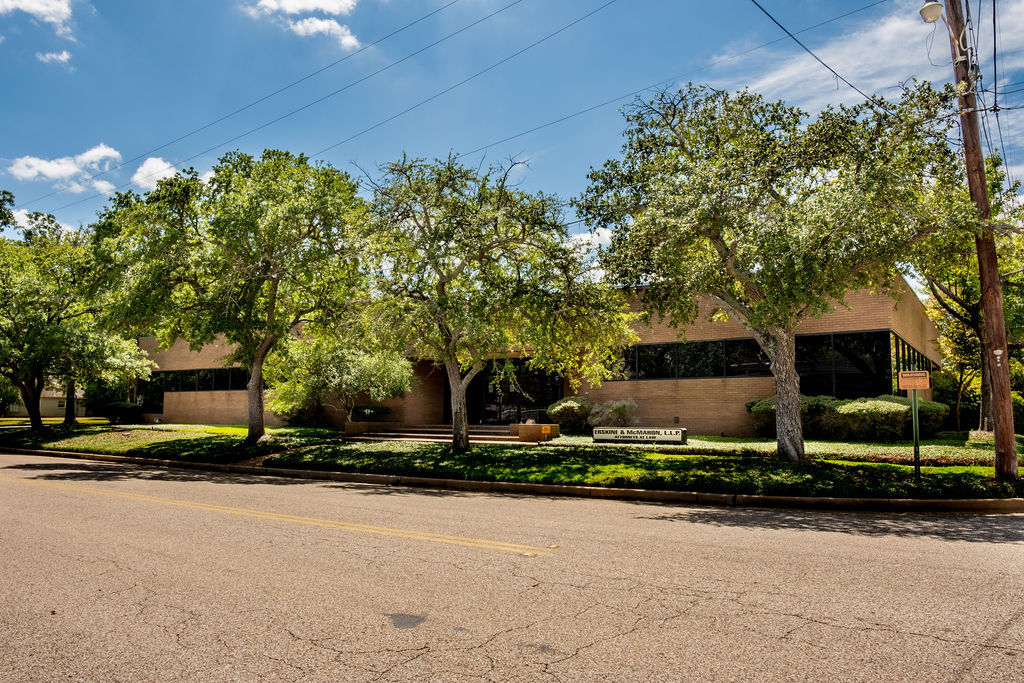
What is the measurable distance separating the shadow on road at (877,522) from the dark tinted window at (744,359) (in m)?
12.9

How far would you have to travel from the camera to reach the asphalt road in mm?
3967

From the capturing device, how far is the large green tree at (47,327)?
23391 millimetres

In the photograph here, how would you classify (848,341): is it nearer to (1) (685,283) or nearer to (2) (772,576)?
(1) (685,283)

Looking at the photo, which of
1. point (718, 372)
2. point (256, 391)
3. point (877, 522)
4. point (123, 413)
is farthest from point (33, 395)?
point (877, 522)

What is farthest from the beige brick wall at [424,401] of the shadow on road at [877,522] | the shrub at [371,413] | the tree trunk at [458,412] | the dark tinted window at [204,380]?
the shadow on road at [877,522]

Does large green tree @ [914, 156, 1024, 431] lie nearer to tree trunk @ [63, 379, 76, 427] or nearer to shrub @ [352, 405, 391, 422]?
shrub @ [352, 405, 391, 422]

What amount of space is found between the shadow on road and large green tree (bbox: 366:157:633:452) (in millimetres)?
7222

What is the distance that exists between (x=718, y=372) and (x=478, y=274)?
34.6 ft

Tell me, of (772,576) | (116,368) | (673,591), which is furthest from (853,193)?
(116,368)

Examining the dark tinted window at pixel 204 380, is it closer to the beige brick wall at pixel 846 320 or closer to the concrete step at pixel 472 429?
the concrete step at pixel 472 429

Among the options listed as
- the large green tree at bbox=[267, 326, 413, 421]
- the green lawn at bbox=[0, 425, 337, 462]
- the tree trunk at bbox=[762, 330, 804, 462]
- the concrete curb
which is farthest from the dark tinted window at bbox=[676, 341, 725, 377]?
the green lawn at bbox=[0, 425, 337, 462]

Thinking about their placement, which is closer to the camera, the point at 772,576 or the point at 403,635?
the point at 403,635

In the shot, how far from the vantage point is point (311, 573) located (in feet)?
19.8

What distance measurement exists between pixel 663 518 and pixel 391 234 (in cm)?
998
